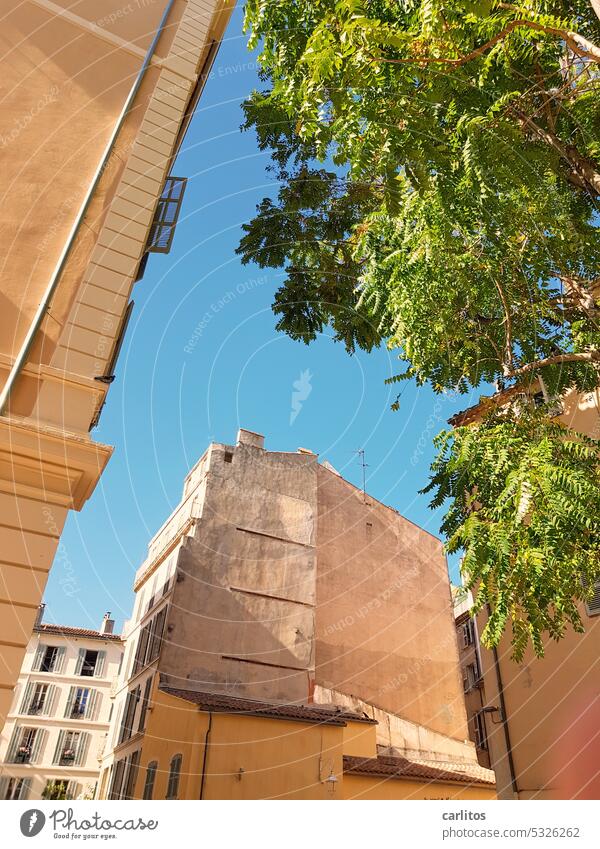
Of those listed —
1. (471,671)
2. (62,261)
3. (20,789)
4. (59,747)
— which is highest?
(471,671)

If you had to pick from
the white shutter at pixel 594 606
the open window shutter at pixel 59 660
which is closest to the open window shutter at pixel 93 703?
the open window shutter at pixel 59 660

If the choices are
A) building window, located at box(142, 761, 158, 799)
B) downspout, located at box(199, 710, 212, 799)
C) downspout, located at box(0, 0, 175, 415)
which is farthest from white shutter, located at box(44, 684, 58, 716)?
downspout, located at box(0, 0, 175, 415)

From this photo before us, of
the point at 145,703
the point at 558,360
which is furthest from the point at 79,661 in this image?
the point at 558,360

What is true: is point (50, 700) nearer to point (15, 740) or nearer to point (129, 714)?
point (15, 740)

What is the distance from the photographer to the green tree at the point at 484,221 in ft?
19.4

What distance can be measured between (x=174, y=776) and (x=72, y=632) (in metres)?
26.8

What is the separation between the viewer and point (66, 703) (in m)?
38.2

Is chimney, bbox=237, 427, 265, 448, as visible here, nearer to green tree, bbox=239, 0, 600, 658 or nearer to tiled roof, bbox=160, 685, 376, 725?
tiled roof, bbox=160, 685, 376, 725

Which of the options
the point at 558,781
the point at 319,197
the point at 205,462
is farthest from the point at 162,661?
the point at 319,197

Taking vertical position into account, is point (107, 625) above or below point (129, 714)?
above

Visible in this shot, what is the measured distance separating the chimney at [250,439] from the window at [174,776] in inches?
482

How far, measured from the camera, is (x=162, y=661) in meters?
19.2
